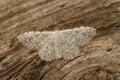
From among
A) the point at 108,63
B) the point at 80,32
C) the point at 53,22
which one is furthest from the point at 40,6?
the point at 108,63

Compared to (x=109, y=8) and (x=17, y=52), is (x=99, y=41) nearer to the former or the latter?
(x=109, y=8)

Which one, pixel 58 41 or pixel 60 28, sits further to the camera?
pixel 60 28

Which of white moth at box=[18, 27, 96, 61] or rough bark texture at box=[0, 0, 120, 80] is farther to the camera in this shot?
white moth at box=[18, 27, 96, 61]

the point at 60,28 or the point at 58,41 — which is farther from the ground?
the point at 60,28
